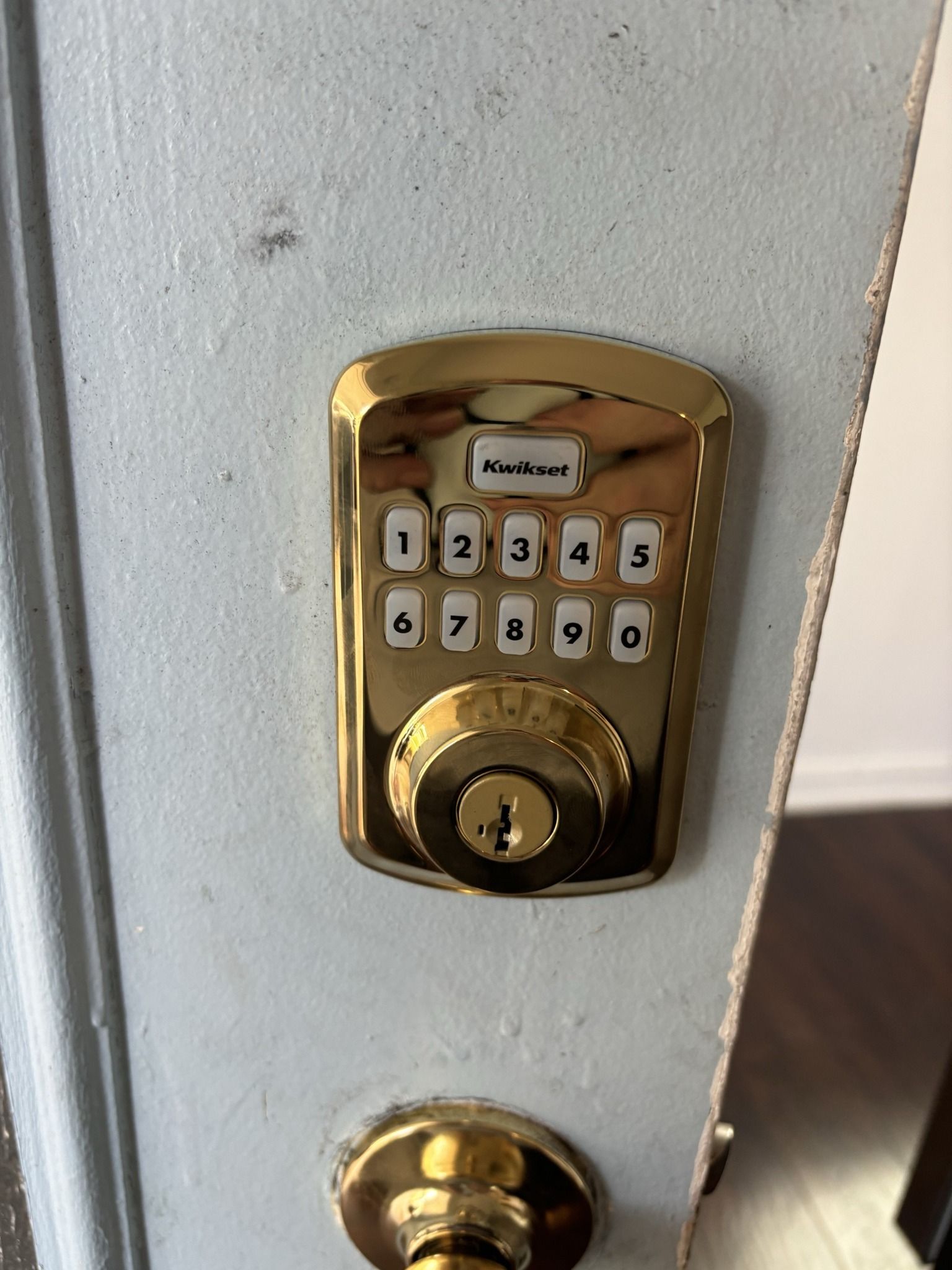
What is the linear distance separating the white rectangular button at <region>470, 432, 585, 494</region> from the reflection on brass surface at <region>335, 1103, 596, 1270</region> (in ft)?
0.62

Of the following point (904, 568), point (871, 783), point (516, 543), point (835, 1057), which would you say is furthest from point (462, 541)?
point (871, 783)

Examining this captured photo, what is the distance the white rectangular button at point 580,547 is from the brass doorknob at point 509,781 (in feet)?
0.10

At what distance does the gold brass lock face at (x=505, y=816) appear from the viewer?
0.24 metres

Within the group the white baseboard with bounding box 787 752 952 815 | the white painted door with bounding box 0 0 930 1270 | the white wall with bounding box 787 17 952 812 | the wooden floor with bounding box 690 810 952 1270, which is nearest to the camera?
the white painted door with bounding box 0 0 930 1270

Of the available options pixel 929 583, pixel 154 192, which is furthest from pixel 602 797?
pixel 929 583

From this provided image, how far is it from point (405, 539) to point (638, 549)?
0.05 metres

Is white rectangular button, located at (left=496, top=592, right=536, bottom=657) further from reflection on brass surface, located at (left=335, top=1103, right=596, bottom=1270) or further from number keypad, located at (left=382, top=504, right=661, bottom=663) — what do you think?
reflection on brass surface, located at (left=335, top=1103, right=596, bottom=1270)

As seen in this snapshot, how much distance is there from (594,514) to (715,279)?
2.2 inches

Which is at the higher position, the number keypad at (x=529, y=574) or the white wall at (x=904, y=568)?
the number keypad at (x=529, y=574)

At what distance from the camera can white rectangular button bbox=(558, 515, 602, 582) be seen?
0.22 meters

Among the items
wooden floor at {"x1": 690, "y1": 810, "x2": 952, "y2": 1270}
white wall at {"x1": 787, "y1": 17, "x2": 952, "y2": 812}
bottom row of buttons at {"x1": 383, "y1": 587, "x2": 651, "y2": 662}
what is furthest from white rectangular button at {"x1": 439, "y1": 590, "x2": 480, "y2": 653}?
white wall at {"x1": 787, "y1": 17, "x2": 952, "y2": 812}

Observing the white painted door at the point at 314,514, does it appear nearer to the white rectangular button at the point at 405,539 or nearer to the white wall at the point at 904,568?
the white rectangular button at the point at 405,539

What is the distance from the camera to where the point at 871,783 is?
2146 mm

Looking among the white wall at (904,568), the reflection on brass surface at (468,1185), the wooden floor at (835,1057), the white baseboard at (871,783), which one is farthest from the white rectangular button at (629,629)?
the white baseboard at (871,783)
